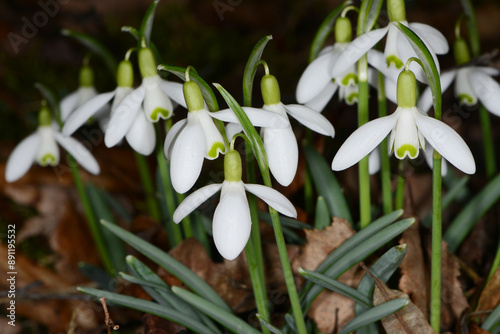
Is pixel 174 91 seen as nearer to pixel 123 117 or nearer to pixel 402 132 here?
pixel 123 117

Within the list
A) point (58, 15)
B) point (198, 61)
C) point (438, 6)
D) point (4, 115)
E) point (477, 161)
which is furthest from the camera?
point (58, 15)

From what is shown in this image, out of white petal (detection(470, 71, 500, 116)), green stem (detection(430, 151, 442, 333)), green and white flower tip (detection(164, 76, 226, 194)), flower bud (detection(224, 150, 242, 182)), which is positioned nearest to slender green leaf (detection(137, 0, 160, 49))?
green and white flower tip (detection(164, 76, 226, 194))

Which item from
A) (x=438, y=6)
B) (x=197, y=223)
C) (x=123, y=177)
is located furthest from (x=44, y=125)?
(x=438, y=6)

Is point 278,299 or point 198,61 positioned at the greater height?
point 198,61

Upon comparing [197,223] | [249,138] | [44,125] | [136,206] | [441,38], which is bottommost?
[136,206]

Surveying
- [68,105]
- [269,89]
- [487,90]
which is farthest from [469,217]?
[68,105]

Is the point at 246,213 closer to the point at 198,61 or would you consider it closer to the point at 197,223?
the point at 197,223

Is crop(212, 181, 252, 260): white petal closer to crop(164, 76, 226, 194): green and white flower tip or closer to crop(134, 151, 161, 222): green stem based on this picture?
crop(164, 76, 226, 194): green and white flower tip
